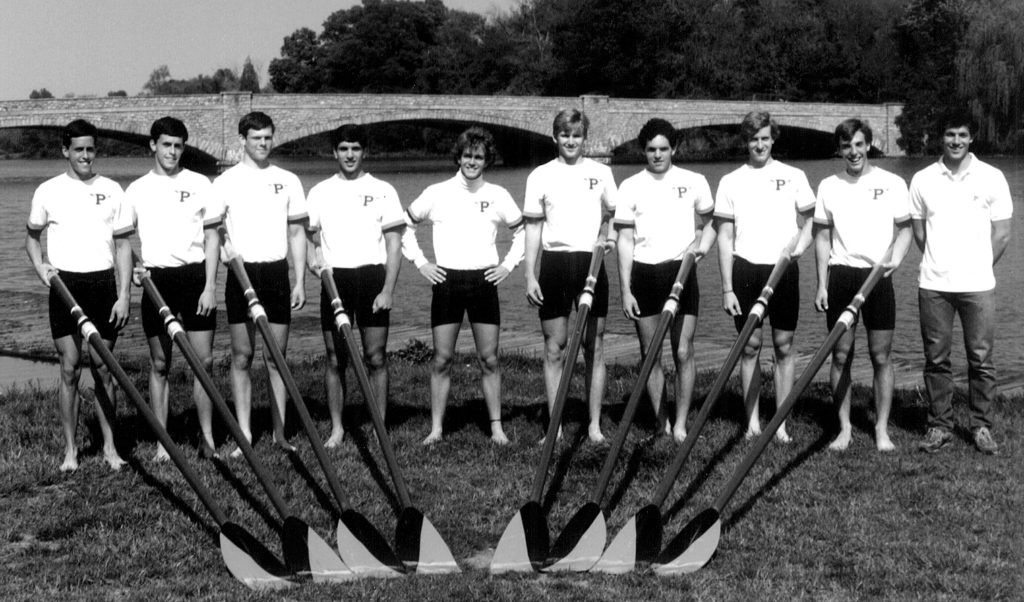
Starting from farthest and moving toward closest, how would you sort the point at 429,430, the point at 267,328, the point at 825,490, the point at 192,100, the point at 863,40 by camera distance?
the point at 863,40 < the point at 192,100 < the point at 429,430 < the point at 825,490 < the point at 267,328

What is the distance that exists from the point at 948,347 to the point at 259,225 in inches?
154

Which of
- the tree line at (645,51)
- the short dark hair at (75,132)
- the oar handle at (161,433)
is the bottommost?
the oar handle at (161,433)

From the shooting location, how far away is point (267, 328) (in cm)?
544

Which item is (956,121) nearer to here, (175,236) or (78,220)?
(175,236)

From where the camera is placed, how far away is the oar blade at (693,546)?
4.84 m

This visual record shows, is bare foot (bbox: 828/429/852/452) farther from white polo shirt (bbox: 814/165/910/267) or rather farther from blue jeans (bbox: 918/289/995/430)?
white polo shirt (bbox: 814/165/910/267)

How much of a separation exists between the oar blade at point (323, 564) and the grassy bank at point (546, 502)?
0.09 m

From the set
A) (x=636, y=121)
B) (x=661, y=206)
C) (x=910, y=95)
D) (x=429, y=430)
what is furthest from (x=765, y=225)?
(x=910, y=95)

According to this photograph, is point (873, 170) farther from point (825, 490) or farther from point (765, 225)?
point (825, 490)

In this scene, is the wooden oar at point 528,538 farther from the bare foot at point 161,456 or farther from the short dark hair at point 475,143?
the bare foot at point 161,456

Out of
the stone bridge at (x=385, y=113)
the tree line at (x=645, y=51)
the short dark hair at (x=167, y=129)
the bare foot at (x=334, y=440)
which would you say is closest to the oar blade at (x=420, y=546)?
the bare foot at (x=334, y=440)

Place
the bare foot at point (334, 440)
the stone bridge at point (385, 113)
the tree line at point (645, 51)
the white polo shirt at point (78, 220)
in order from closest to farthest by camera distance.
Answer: the white polo shirt at point (78, 220) < the bare foot at point (334, 440) < the stone bridge at point (385, 113) < the tree line at point (645, 51)

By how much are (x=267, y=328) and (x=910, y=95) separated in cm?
6458

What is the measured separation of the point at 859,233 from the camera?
6.35 meters
